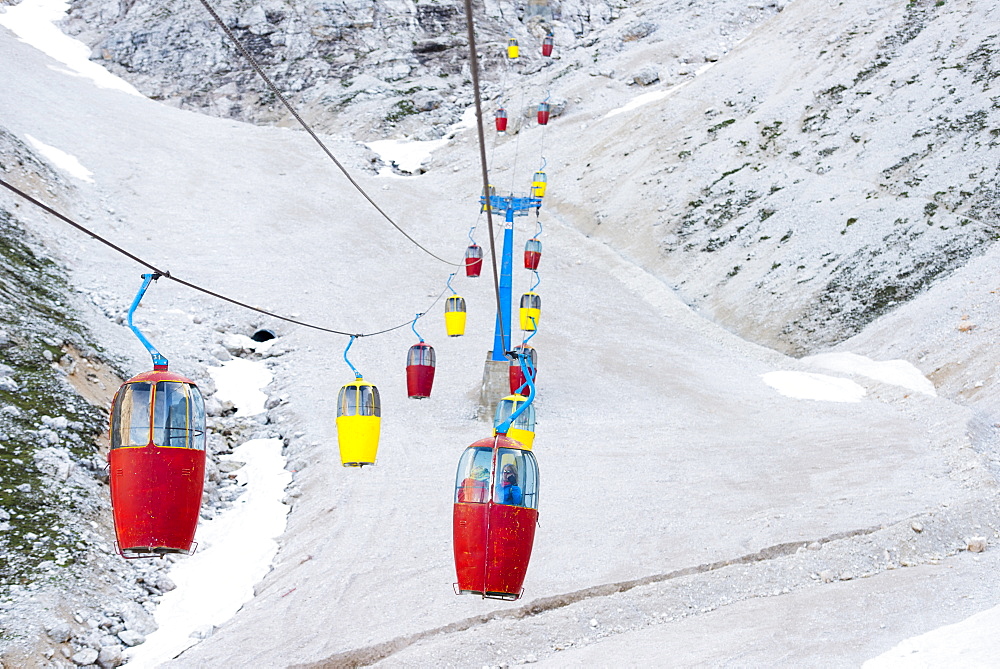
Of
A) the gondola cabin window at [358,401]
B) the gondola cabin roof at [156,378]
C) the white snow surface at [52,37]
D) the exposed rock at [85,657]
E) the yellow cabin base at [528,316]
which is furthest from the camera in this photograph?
the white snow surface at [52,37]

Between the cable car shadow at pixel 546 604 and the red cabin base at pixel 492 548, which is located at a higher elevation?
the red cabin base at pixel 492 548

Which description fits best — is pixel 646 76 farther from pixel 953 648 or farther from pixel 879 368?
pixel 953 648

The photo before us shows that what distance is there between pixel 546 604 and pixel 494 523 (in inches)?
222

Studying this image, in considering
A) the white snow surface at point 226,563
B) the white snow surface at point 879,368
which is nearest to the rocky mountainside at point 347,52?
the white snow surface at point 879,368

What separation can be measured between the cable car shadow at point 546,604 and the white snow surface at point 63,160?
3692 cm

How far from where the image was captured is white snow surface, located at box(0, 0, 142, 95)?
7231 cm

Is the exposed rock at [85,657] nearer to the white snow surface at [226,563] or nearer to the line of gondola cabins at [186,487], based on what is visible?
the white snow surface at [226,563]

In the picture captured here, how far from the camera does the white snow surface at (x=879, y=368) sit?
2683 cm

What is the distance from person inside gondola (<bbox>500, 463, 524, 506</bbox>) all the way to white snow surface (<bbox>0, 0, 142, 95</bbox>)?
68.1 metres

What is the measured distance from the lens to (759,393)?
2856 centimetres

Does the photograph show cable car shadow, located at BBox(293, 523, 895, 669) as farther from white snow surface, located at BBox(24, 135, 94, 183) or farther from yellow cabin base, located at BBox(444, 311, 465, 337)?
white snow surface, located at BBox(24, 135, 94, 183)

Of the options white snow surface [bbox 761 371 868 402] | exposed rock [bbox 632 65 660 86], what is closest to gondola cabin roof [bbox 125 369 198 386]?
white snow surface [bbox 761 371 868 402]

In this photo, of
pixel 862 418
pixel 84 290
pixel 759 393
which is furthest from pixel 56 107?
pixel 862 418

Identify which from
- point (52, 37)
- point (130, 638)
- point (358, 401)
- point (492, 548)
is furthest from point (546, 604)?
point (52, 37)
